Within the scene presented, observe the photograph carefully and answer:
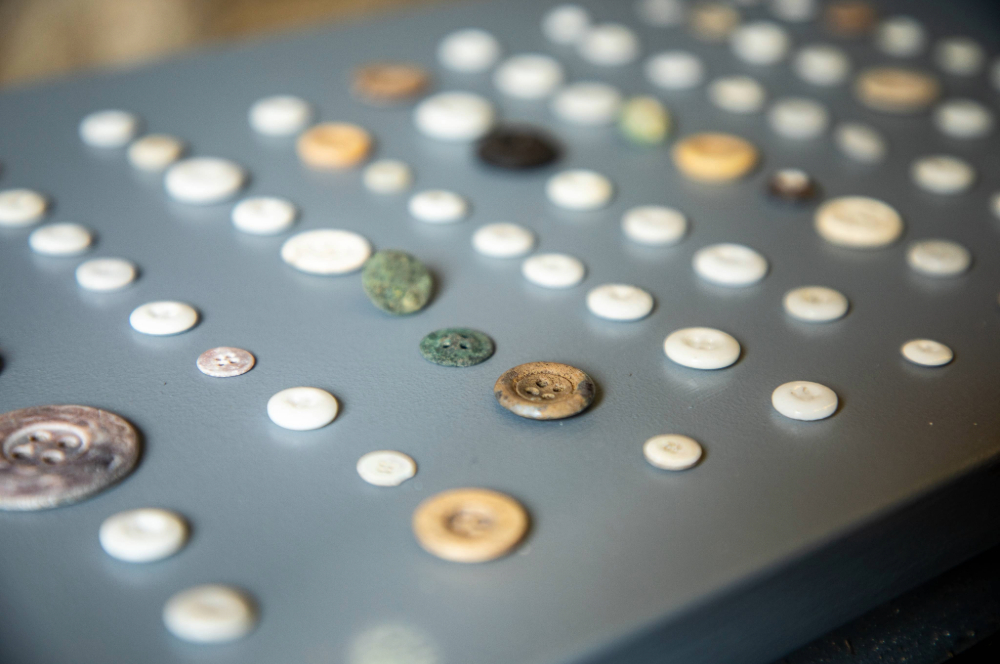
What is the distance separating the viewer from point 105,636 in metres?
0.80

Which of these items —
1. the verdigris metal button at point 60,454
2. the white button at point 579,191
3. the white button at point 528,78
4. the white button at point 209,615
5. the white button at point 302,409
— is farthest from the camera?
the white button at point 528,78

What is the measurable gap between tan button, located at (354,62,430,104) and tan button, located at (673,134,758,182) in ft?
1.90

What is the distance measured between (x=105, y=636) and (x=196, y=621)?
0.09 meters

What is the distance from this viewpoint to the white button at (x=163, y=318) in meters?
1.18

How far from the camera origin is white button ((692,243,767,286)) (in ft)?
4.39

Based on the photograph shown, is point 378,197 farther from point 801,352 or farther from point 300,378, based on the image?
point 801,352

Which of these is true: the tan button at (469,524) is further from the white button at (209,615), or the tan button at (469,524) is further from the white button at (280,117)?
the white button at (280,117)

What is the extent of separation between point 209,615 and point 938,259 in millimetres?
1194

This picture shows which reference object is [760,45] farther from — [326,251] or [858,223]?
[326,251]

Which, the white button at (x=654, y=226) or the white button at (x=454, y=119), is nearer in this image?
the white button at (x=654, y=226)

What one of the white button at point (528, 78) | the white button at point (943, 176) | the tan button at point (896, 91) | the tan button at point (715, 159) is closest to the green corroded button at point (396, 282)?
the tan button at point (715, 159)

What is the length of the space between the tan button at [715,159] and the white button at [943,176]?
0.30 metres

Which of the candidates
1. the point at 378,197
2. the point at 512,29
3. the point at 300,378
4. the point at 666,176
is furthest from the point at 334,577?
the point at 512,29

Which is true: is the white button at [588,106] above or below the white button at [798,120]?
above
